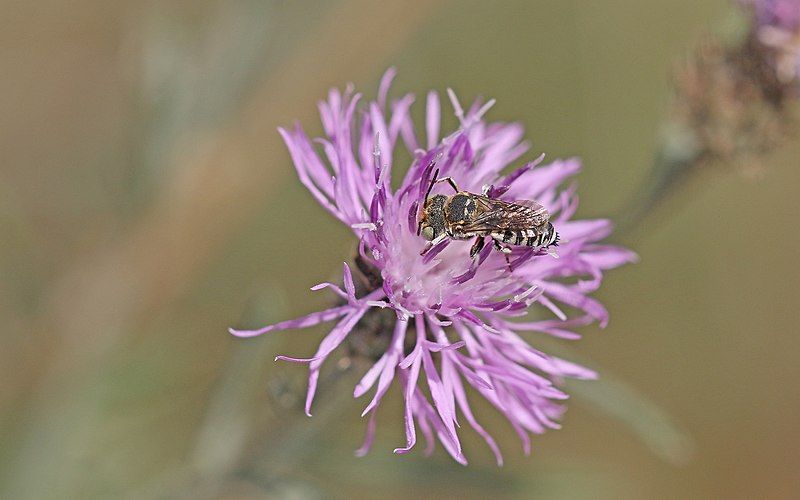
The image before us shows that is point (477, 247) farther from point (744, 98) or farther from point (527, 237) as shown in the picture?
point (744, 98)

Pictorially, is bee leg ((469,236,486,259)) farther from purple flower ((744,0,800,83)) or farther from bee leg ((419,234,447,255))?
purple flower ((744,0,800,83))

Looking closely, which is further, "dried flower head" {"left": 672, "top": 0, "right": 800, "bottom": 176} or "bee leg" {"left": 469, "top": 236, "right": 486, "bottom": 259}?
"dried flower head" {"left": 672, "top": 0, "right": 800, "bottom": 176}

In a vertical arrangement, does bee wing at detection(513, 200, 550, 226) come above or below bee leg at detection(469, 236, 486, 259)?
below

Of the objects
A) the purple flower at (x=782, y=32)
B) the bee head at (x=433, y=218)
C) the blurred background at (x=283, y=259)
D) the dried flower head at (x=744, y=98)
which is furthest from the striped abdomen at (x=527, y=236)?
the purple flower at (x=782, y=32)

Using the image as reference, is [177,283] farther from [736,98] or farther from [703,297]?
[703,297]

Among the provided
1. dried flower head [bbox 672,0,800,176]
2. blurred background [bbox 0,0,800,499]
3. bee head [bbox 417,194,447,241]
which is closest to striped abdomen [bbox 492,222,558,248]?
bee head [bbox 417,194,447,241]

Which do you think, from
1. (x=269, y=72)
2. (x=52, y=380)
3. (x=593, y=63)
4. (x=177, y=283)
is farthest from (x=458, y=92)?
(x=52, y=380)

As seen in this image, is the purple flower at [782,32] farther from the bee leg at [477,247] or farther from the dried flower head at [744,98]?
the bee leg at [477,247]

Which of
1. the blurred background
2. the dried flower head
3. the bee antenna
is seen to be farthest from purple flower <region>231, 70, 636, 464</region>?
the dried flower head
